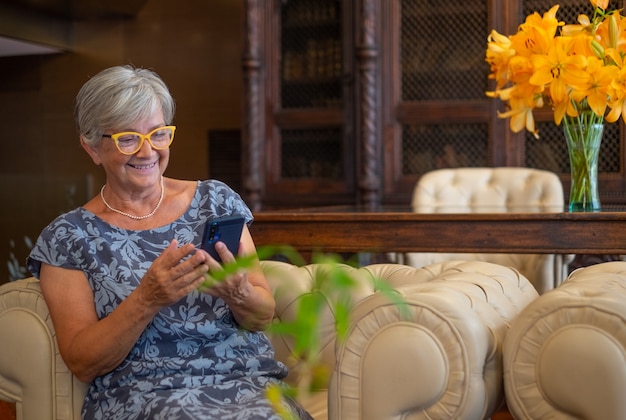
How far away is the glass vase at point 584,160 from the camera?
285cm

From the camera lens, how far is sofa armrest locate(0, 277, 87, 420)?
1.75 metres

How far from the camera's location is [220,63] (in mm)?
6203

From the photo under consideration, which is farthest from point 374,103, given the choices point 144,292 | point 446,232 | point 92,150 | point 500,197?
point 144,292

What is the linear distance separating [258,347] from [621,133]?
9.77 feet

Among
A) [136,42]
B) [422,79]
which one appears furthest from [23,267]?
[422,79]

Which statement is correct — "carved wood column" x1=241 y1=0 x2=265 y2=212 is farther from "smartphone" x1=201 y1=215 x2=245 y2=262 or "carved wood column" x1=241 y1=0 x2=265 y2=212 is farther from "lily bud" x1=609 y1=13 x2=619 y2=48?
"smartphone" x1=201 y1=215 x2=245 y2=262

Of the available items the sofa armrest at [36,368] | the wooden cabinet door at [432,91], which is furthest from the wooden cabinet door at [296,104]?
the sofa armrest at [36,368]

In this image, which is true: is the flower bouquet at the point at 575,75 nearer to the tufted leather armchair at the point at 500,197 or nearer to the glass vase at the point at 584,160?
the glass vase at the point at 584,160

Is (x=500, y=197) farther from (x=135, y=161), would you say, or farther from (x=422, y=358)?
(x=422, y=358)

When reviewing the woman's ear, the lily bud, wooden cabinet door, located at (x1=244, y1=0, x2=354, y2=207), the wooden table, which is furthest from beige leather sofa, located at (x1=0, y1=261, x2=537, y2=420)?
wooden cabinet door, located at (x1=244, y1=0, x2=354, y2=207)

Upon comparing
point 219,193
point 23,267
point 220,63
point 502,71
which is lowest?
point 23,267

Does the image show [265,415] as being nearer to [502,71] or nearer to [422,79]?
[502,71]

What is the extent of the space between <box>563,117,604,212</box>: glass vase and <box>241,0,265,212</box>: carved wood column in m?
2.23

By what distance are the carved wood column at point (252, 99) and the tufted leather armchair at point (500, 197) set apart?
4.62ft
